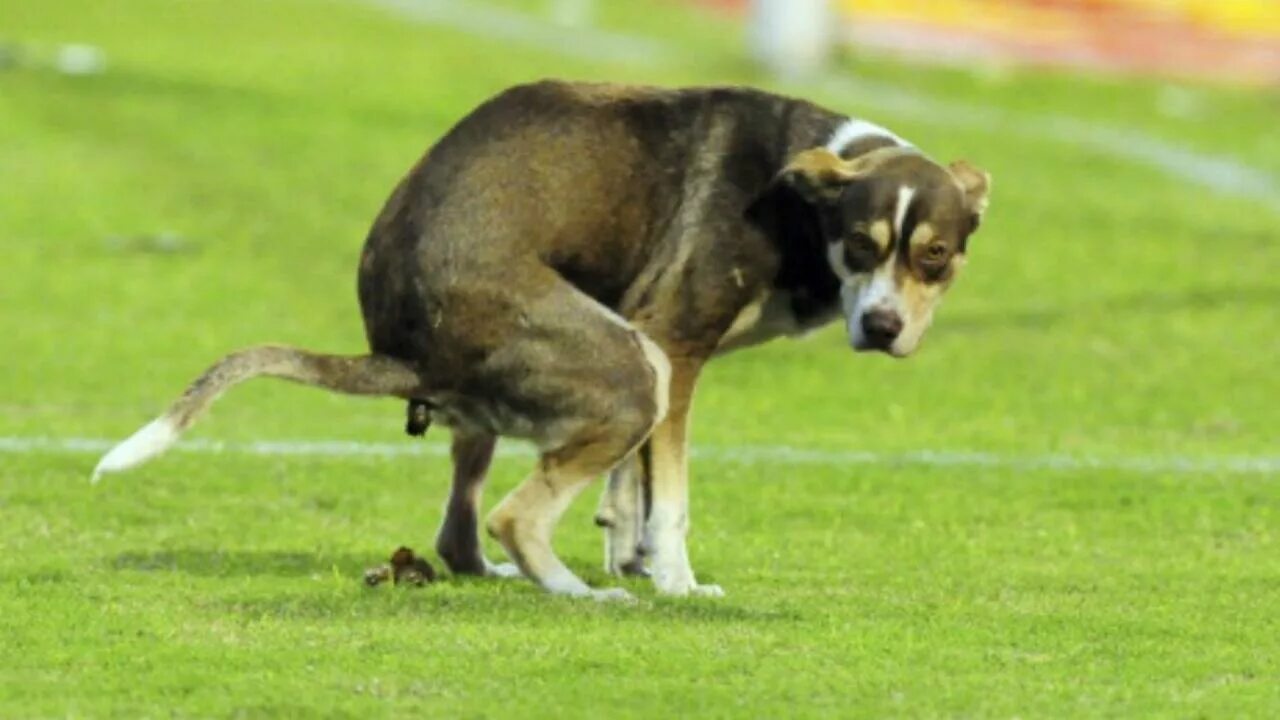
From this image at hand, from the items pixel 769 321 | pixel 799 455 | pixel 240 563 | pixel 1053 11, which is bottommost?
pixel 1053 11

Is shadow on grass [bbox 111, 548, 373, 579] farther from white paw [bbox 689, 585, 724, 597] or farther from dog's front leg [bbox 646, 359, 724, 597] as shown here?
white paw [bbox 689, 585, 724, 597]

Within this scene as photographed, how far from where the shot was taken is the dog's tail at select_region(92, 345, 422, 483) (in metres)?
9.89

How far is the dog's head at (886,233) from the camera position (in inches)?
418

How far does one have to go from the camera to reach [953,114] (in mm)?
31641

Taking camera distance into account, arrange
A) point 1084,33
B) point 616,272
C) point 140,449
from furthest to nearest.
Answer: point 1084,33, point 616,272, point 140,449

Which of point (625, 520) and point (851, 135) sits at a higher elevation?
point (851, 135)

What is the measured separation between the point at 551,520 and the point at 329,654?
1.48 m

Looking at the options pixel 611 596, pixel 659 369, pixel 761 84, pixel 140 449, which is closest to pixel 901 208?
pixel 659 369

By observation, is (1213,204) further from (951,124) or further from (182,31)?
(182,31)

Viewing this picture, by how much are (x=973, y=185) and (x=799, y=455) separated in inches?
151

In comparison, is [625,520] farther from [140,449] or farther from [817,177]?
[140,449]

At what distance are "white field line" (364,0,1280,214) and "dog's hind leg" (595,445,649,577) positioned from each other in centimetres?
1471

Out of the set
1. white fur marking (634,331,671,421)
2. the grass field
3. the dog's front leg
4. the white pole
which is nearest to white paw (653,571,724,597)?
the dog's front leg

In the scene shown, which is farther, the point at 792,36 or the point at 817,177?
the point at 792,36
